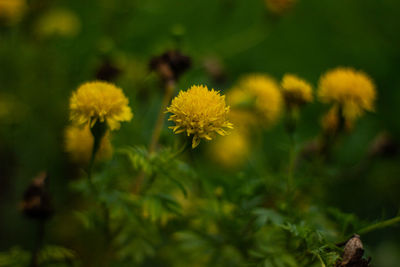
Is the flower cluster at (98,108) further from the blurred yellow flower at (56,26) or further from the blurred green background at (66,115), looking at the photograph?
the blurred yellow flower at (56,26)

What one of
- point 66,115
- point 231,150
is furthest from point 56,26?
point 231,150

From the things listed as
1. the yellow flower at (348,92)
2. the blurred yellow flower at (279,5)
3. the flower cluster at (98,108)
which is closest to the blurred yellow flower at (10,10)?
the flower cluster at (98,108)

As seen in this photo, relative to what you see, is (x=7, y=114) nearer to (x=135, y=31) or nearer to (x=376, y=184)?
(x=135, y=31)

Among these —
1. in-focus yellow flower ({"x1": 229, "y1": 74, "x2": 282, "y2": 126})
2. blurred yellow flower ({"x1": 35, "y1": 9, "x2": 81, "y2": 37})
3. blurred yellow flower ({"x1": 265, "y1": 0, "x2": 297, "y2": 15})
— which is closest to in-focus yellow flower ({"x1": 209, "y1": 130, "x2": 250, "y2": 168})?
in-focus yellow flower ({"x1": 229, "y1": 74, "x2": 282, "y2": 126})

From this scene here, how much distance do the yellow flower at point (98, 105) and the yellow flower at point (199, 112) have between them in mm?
114

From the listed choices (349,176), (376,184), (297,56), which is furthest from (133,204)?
(297,56)

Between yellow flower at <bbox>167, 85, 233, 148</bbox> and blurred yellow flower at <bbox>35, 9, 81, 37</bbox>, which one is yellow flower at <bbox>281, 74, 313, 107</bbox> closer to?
yellow flower at <bbox>167, 85, 233, 148</bbox>

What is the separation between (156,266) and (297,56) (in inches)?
57.8

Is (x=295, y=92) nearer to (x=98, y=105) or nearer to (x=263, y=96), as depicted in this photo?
(x=263, y=96)

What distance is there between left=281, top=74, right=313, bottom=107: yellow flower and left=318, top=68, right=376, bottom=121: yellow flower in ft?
0.16

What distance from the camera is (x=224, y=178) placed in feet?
2.33

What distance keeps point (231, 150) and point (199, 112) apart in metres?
0.74

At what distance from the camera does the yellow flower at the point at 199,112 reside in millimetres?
562

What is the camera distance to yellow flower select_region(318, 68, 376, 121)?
81 centimetres
